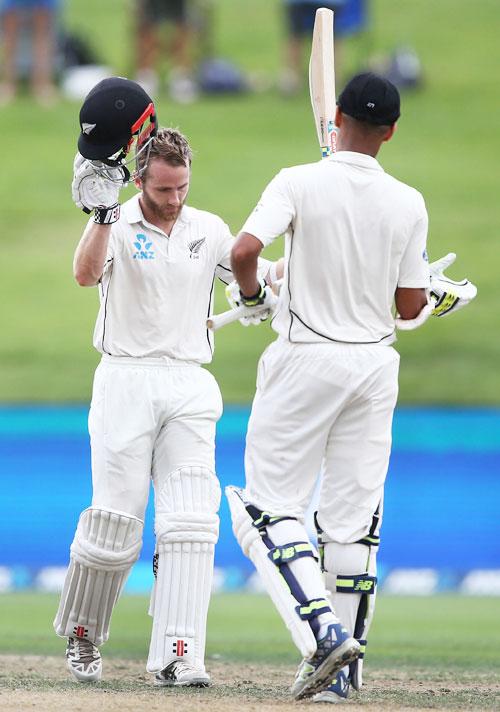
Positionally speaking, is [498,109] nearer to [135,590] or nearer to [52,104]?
[52,104]

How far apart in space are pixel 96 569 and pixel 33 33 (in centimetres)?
1355

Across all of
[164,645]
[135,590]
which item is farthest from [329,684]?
[135,590]

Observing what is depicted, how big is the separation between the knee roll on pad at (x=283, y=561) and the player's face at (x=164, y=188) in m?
0.95

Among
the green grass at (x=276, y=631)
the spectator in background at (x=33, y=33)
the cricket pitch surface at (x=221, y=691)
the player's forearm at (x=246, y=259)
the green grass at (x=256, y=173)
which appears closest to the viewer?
the cricket pitch surface at (x=221, y=691)

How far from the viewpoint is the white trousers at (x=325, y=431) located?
4.17m

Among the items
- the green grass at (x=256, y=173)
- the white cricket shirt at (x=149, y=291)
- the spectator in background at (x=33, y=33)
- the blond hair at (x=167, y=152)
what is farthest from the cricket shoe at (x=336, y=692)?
the spectator in background at (x=33, y=33)

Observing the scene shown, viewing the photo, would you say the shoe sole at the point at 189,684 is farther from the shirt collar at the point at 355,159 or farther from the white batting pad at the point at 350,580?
the shirt collar at the point at 355,159

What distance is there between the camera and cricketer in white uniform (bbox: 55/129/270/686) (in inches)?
175

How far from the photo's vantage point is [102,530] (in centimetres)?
446

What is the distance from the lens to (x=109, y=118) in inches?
165

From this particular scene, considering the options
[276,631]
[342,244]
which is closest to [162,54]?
[276,631]

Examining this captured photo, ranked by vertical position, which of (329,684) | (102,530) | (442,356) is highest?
(442,356)

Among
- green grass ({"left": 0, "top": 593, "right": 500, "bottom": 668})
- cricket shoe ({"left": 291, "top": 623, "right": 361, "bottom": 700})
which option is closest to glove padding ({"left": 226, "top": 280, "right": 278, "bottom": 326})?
cricket shoe ({"left": 291, "top": 623, "right": 361, "bottom": 700})

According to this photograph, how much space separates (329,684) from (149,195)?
165cm
